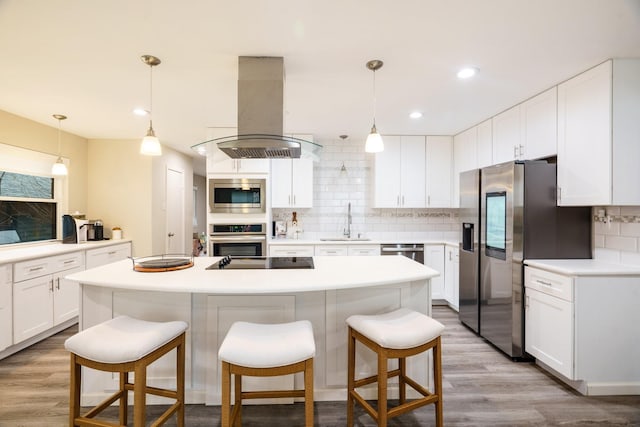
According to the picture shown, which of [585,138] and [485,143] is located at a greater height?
[485,143]

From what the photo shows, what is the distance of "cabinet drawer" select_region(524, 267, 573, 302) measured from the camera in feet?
7.30

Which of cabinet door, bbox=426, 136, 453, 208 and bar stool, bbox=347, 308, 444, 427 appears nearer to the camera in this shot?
bar stool, bbox=347, 308, 444, 427

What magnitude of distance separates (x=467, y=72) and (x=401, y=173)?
6.70 feet

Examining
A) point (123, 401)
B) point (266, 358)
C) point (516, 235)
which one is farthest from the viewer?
point (516, 235)

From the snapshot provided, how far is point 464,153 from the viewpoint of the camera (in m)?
4.12

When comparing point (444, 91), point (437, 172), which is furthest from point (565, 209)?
point (437, 172)

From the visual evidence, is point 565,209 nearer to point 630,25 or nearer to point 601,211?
point 601,211

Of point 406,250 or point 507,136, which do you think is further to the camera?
point 406,250

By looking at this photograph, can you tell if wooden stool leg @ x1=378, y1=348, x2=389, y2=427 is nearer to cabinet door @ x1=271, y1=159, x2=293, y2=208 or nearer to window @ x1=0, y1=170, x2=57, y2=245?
cabinet door @ x1=271, y1=159, x2=293, y2=208

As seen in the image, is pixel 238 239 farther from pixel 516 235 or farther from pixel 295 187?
pixel 516 235

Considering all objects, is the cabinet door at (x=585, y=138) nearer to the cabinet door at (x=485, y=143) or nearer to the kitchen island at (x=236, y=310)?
the cabinet door at (x=485, y=143)

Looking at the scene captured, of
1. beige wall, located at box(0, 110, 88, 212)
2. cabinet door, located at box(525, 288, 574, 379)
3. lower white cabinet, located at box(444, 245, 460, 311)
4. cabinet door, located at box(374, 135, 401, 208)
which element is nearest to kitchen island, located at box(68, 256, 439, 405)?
cabinet door, located at box(525, 288, 574, 379)

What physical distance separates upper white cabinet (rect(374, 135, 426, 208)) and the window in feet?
14.2

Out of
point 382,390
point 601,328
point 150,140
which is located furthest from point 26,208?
point 601,328
